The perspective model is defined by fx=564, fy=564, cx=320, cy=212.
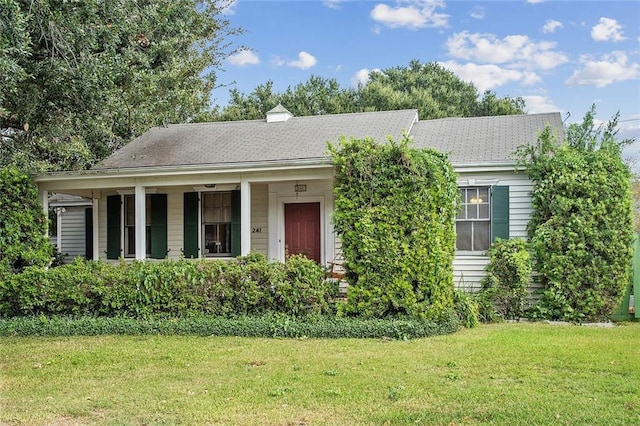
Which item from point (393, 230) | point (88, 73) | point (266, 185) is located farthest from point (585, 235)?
point (88, 73)

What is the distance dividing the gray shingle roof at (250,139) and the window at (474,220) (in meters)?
2.45

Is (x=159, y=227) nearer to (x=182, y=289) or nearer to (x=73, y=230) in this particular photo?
(x=182, y=289)

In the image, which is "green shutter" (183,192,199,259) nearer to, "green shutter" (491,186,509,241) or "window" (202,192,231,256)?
"window" (202,192,231,256)

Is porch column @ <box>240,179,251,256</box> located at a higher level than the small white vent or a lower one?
lower

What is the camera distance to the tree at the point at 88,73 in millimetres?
8555

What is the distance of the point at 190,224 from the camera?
497 inches

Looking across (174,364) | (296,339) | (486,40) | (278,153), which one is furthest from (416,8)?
(174,364)

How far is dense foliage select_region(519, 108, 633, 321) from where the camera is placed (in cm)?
962

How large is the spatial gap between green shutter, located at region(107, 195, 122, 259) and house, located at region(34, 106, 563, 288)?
0.08ft

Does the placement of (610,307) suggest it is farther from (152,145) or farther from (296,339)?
(152,145)

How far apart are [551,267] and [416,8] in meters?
7.18

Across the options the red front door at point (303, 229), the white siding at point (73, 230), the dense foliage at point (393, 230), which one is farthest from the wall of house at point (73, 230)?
the dense foliage at point (393, 230)

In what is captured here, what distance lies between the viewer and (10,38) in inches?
297

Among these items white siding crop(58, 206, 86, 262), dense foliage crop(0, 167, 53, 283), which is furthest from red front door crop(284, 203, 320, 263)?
white siding crop(58, 206, 86, 262)
